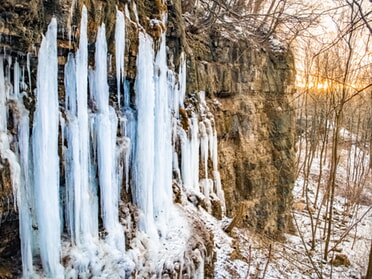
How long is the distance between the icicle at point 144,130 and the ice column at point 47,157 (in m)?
1.82

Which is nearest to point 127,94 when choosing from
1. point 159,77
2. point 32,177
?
point 159,77

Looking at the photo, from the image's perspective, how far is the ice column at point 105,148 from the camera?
5.11 metres

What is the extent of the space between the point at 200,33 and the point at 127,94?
4.87m

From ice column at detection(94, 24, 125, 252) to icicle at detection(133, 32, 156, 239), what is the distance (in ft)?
2.36

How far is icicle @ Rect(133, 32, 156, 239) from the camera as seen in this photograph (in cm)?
596

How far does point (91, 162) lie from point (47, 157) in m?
0.91

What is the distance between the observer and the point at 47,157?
430 centimetres

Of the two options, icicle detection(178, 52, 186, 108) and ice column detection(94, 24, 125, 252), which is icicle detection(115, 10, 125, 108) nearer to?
ice column detection(94, 24, 125, 252)

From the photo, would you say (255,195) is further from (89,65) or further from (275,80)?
(89,65)

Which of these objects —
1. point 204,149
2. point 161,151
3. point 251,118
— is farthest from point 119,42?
point 251,118

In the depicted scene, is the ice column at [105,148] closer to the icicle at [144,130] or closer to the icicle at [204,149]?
the icicle at [144,130]

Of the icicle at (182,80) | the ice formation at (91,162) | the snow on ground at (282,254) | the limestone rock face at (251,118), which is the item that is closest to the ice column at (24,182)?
the ice formation at (91,162)

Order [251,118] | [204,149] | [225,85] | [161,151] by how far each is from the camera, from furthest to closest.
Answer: [251,118], [225,85], [204,149], [161,151]

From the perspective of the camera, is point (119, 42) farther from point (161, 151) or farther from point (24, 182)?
point (24, 182)
